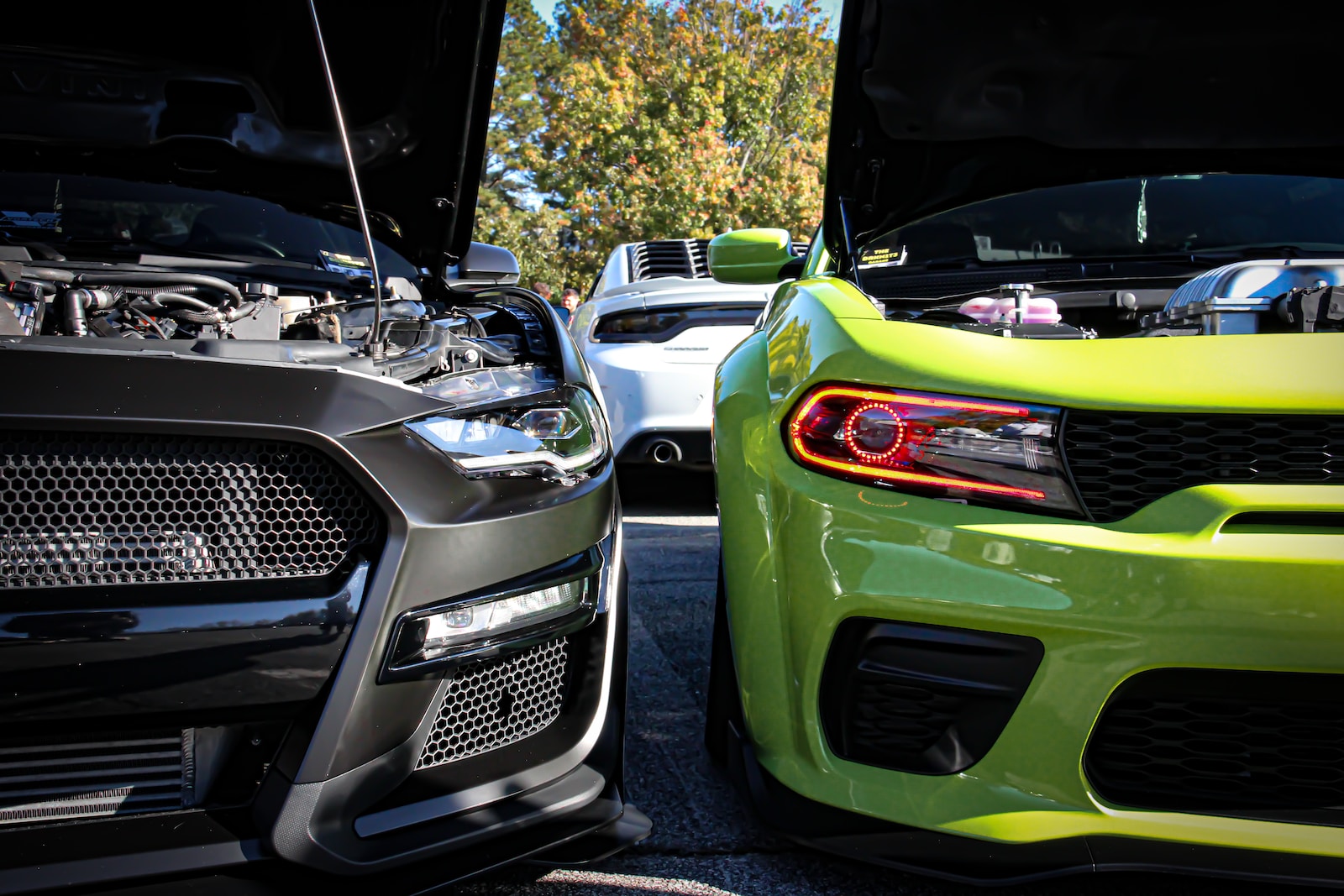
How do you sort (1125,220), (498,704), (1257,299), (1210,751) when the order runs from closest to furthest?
1. (1210,751)
2. (498,704)
3. (1257,299)
4. (1125,220)

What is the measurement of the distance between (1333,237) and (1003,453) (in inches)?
67.1

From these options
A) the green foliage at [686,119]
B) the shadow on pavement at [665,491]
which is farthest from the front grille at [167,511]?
the green foliage at [686,119]

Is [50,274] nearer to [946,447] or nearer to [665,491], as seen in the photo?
[946,447]

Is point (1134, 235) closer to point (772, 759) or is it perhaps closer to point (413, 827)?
point (772, 759)

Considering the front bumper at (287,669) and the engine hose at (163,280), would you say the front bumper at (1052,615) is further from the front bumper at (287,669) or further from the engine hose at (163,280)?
the engine hose at (163,280)

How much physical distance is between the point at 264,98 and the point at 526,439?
1.69 metres

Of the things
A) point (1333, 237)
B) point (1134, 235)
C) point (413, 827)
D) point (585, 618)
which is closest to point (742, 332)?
point (1134, 235)

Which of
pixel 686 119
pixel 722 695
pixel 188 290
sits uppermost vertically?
pixel 686 119

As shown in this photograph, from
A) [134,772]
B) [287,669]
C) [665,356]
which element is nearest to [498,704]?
[287,669]

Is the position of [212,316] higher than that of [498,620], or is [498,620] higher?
[212,316]

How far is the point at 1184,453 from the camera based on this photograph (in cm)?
147

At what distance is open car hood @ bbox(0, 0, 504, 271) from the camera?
8.38ft

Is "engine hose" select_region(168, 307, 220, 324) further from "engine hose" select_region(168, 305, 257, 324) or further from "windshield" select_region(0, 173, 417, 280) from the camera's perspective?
"windshield" select_region(0, 173, 417, 280)

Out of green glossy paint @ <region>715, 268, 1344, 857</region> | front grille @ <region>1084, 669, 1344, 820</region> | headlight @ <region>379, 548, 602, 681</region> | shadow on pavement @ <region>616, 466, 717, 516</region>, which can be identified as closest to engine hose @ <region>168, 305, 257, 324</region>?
headlight @ <region>379, 548, 602, 681</region>
